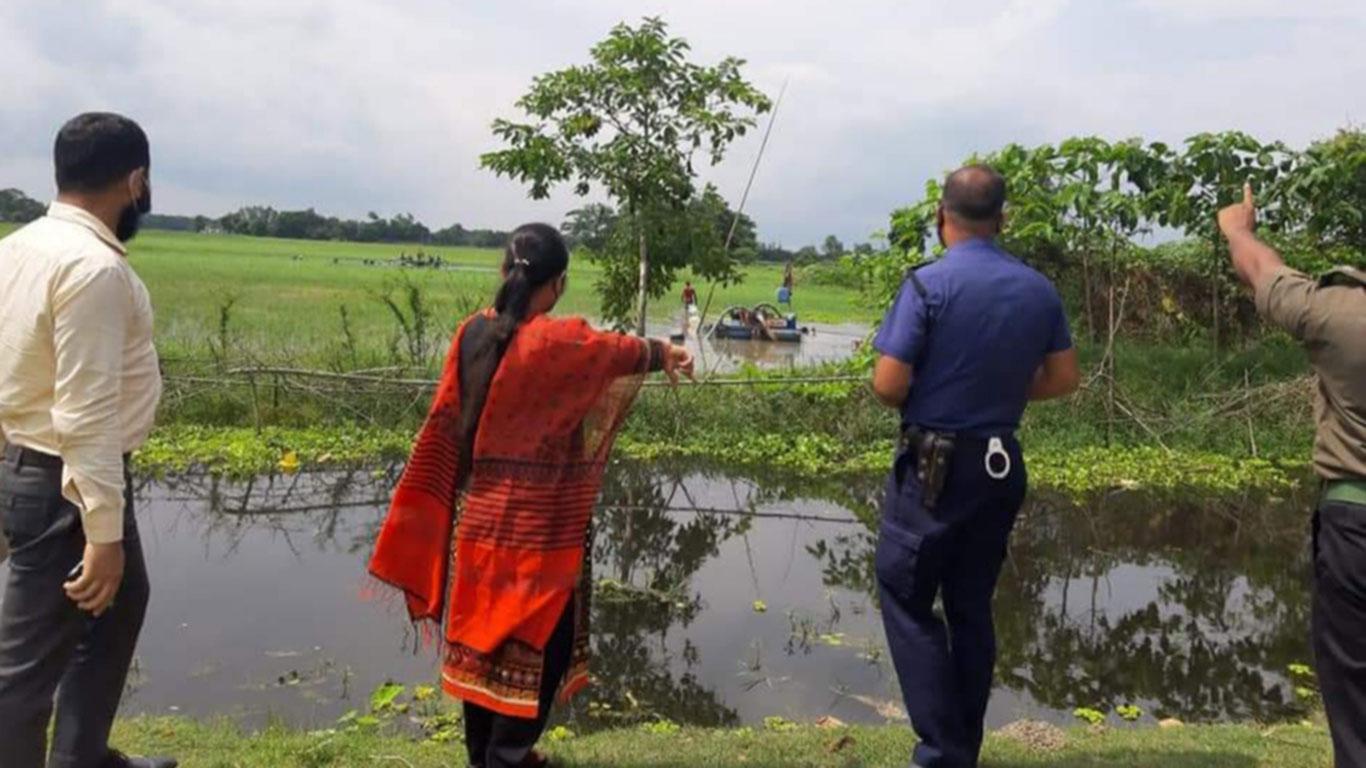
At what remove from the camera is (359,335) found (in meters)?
17.9

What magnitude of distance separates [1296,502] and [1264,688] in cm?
401

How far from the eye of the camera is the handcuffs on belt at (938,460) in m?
2.88

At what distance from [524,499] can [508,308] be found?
0.53 m

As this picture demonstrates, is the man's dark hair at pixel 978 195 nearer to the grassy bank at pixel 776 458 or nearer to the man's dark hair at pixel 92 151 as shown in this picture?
the man's dark hair at pixel 92 151

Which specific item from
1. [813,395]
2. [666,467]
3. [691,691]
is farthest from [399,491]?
[813,395]

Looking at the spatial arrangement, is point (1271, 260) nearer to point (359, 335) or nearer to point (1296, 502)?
point (1296, 502)

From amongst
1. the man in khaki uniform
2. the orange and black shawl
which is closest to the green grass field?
the orange and black shawl

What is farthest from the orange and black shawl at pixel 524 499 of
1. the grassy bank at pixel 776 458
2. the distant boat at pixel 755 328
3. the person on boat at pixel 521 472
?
the distant boat at pixel 755 328

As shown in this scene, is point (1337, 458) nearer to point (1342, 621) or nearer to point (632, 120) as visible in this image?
point (1342, 621)

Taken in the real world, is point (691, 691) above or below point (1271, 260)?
below

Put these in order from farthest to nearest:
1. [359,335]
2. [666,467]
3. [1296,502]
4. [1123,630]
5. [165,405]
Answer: [359,335], [165,405], [666,467], [1296,502], [1123,630]

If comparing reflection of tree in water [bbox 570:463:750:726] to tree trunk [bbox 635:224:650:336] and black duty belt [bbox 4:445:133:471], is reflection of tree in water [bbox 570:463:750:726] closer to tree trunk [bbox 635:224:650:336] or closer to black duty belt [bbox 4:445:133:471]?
tree trunk [bbox 635:224:650:336]

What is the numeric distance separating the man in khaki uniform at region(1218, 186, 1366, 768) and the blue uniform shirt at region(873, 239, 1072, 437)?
56 centimetres

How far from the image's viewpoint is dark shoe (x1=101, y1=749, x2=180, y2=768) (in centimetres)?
271
